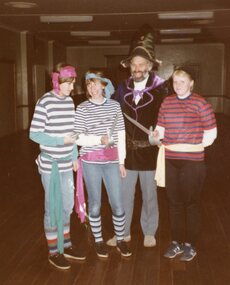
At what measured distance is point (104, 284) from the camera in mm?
2912

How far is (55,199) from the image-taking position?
10.1 ft

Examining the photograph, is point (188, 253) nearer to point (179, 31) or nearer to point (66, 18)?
point (66, 18)

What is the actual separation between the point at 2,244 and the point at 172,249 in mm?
1362

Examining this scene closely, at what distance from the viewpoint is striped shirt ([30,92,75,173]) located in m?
2.94

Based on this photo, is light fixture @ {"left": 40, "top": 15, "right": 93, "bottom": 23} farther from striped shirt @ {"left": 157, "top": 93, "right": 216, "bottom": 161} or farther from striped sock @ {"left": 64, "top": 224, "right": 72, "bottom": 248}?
striped sock @ {"left": 64, "top": 224, "right": 72, "bottom": 248}

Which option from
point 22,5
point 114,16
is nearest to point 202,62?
point 114,16

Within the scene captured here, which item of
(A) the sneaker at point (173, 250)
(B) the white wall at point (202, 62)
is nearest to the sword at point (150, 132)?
(A) the sneaker at point (173, 250)

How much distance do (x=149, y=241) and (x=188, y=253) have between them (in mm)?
386

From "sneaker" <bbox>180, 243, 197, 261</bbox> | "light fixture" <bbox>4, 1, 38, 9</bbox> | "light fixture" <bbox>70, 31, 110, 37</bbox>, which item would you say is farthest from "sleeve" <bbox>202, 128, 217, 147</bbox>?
"light fixture" <bbox>70, 31, 110, 37</bbox>

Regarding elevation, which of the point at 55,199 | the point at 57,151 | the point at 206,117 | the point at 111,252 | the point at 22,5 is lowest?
the point at 111,252

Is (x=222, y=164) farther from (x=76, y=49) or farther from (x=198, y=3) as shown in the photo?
(x=76, y=49)

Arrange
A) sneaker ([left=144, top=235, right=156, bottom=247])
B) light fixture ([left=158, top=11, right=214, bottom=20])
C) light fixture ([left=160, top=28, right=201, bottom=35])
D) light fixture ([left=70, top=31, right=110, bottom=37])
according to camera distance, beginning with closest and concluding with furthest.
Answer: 1. sneaker ([left=144, top=235, right=156, bottom=247])
2. light fixture ([left=158, top=11, right=214, bottom=20])
3. light fixture ([left=160, top=28, right=201, bottom=35])
4. light fixture ([left=70, top=31, right=110, bottom=37])

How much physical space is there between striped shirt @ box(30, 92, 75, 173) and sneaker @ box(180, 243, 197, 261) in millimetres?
1062

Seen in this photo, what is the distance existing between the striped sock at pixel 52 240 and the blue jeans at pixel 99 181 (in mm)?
306
